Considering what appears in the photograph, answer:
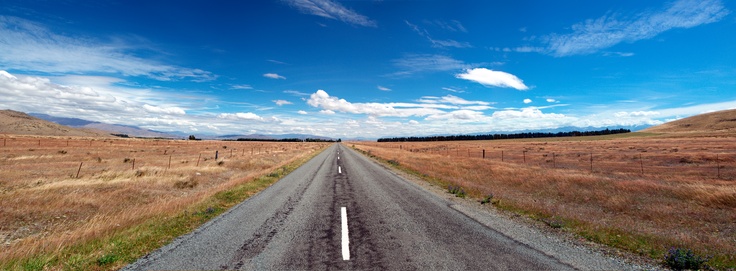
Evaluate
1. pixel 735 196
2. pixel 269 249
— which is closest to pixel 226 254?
pixel 269 249

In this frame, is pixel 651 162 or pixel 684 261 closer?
pixel 684 261

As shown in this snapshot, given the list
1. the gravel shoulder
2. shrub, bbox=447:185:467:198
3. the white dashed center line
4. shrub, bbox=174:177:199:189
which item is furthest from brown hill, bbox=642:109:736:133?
shrub, bbox=174:177:199:189

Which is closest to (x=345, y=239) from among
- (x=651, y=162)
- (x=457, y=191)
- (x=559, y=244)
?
(x=559, y=244)

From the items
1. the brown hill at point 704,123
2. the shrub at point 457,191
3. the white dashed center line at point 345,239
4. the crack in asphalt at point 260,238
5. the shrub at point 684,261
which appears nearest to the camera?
the shrub at point 684,261

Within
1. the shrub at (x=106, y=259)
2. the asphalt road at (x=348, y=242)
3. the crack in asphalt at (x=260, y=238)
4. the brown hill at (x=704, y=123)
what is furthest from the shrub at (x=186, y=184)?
the brown hill at (x=704, y=123)

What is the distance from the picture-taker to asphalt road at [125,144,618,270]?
501cm

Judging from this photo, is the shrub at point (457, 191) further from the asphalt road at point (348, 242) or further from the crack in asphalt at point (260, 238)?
the crack in asphalt at point (260, 238)

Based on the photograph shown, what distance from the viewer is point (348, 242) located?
6.09 m

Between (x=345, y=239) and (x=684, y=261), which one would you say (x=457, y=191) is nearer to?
(x=345, y=239)

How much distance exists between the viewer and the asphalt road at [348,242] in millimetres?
5012

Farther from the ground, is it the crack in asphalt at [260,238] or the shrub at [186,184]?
the crack in asphalt at [260,238]

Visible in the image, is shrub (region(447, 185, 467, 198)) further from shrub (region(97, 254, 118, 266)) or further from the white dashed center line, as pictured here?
shrub (region(97, 254, 118, 266))

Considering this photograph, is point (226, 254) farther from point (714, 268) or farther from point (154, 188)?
point (154, 188)

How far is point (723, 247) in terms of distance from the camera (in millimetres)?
6293
